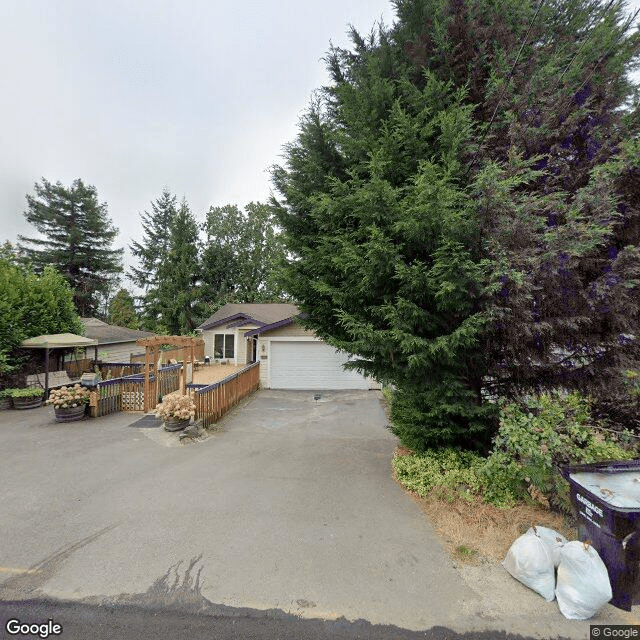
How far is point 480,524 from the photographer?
3576mm

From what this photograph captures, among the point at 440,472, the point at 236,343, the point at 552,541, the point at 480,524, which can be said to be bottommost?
the point at 480,524

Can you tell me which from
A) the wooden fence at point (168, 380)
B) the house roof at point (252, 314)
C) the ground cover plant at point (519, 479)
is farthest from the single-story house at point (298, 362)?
the ground cover plant at point (519, 479)

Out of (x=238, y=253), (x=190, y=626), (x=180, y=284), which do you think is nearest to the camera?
(x=190, y=626)

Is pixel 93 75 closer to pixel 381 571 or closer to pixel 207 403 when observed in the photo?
pixel 207 403

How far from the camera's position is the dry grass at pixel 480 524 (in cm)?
317

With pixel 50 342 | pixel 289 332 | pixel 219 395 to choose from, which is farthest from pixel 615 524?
pixel 50 342

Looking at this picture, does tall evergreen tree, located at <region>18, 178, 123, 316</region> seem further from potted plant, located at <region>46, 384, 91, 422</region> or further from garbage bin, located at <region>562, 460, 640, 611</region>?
garbage bin, located at <region>562, 460, 640, 611</region>

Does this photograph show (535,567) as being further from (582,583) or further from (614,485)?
(614,485)

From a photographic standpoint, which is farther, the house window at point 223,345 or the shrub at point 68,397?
the house window at point 223,345

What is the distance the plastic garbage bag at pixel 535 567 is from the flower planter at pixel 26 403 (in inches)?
493

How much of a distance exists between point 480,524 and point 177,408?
249 inches

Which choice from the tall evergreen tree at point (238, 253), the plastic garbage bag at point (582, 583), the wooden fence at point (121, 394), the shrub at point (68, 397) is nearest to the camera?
the plastic garbage bag at point (582, 583)

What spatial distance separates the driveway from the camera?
8.43 feet

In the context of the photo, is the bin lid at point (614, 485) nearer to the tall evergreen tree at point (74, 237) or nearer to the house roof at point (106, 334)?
the house roof at point (106, 334)
